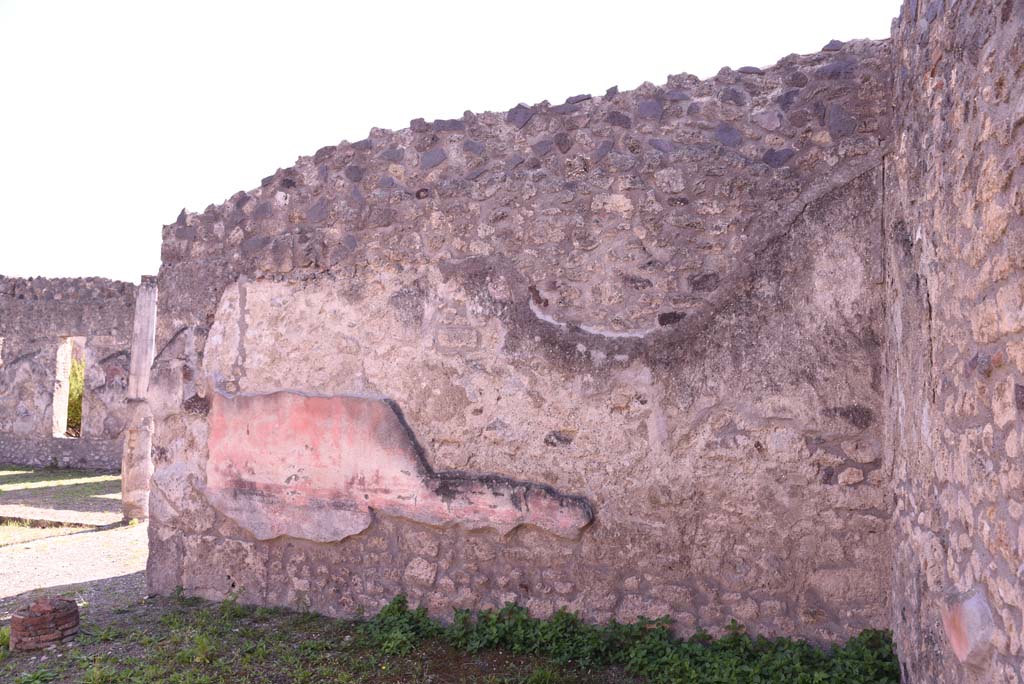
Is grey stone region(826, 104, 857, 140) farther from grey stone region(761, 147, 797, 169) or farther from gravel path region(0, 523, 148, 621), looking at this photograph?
gravel path region(0, 523, 148, 621)

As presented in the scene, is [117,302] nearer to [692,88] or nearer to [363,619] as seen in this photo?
[363,619]

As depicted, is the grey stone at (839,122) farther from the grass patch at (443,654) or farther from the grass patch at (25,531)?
the grass patch at (25,531)

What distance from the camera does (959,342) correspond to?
2135 millimetres

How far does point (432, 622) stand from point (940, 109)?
298cm

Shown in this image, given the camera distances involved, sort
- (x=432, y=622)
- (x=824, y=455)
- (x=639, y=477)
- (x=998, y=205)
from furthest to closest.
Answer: (x=432, y=622) → (x=639, y=477) → (x=824, y=455) → (x=998, y=205)

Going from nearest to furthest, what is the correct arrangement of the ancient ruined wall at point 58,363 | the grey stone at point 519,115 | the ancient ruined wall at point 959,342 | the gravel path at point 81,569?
the ancient ruined wall at point 959,342 → the grey stone at point 519,115 → the gravel path at point 81,569 → the ancient ruined wall at point 58,363

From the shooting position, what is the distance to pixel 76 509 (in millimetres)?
9117

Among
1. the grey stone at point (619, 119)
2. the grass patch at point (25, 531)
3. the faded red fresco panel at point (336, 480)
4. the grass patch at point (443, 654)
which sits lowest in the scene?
the grass patch at point (25, 531)

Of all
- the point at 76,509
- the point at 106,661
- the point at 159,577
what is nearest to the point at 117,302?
the point at 76,509

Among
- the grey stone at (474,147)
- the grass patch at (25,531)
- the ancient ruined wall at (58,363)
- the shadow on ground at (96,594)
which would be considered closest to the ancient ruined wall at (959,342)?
the grey stone at (474,147)

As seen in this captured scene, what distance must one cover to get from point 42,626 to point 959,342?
4.07 m

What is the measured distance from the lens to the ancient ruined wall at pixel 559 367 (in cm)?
342

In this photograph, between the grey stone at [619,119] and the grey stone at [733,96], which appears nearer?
the grey stone at [733,96]

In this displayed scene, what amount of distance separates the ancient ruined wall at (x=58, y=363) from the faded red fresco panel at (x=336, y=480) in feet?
32.9
